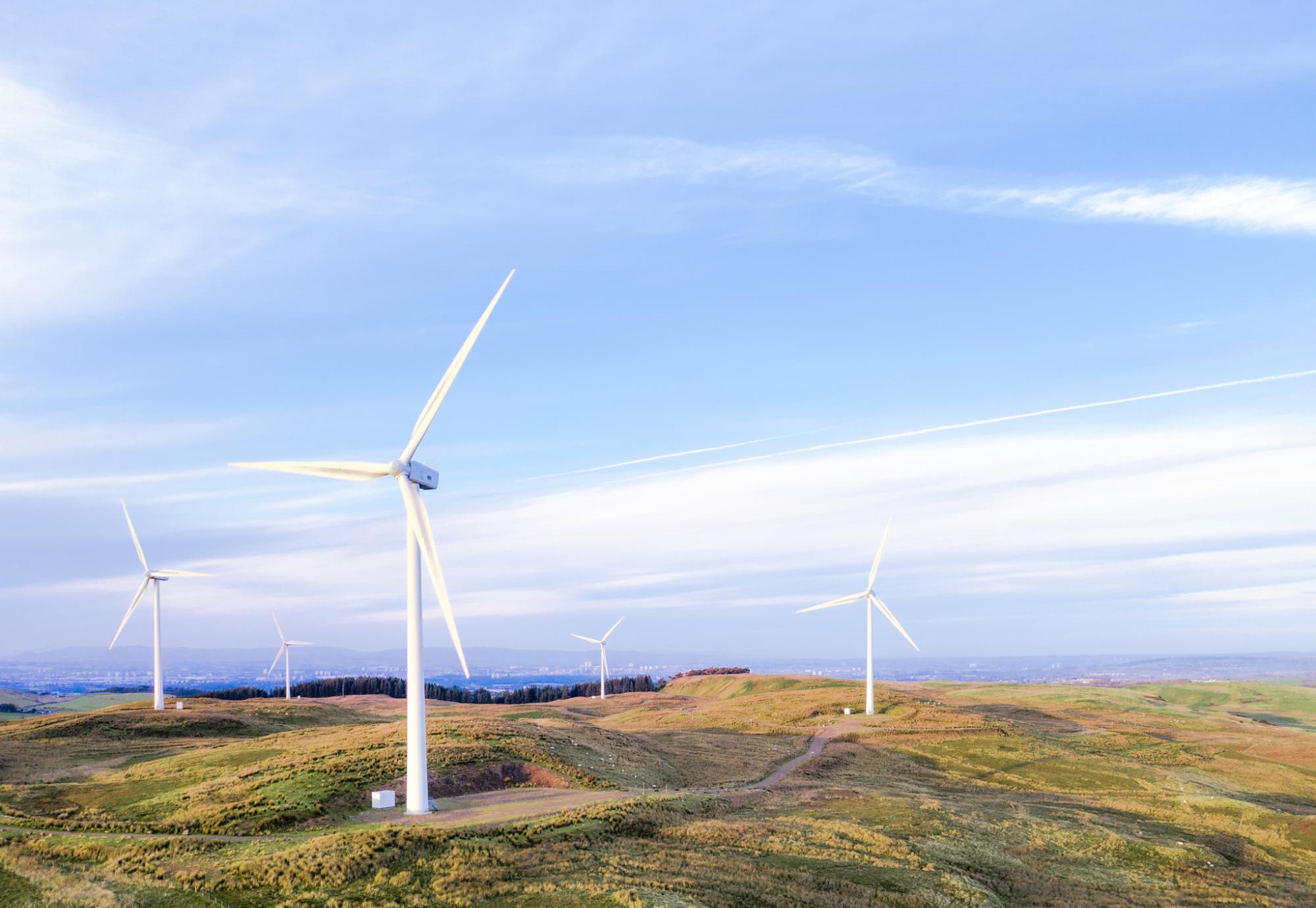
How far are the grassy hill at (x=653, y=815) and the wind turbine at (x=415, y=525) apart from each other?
3.11m

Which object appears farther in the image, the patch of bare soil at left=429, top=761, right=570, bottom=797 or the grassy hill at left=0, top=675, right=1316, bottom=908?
the patch of bare soil at left=429, top=761, right=570, bottom=797

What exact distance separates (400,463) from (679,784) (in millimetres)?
41023

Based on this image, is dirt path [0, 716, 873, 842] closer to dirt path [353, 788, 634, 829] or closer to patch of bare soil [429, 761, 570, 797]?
dirt path [353, 788, 634, 829]

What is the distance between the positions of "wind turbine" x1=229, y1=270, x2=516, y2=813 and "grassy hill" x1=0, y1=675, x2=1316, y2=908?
3.11m

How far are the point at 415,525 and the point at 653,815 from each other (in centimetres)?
2133

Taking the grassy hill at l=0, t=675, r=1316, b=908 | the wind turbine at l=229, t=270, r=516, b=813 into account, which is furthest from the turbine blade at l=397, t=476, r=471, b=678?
the grassy hill at l=0, t=675, r=1316, b=908

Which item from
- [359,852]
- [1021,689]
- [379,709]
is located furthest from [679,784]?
[1021,689]

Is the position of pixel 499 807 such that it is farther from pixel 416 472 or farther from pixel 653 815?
pixel 416 472

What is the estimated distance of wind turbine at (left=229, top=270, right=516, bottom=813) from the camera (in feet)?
140

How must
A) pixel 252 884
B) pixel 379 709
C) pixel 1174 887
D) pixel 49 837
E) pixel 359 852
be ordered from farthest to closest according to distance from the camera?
pixel 379 709 → pixel 1174 887 → pixel 49 837 → pixel 359 852 → pixel 252 884

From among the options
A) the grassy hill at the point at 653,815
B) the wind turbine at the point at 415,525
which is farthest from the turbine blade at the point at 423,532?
the grassy hill at the point at 653,815

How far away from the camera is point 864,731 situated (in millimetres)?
102625

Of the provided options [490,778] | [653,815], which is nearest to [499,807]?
[490,778]

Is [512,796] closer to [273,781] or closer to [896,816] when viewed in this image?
[273,781]
